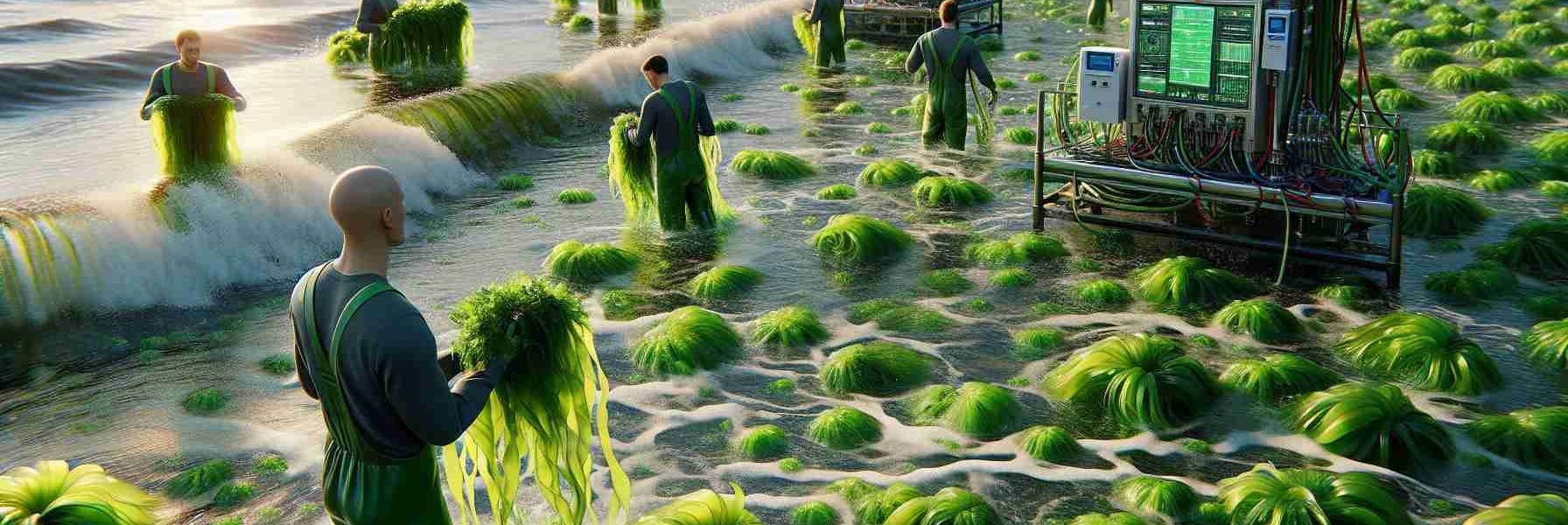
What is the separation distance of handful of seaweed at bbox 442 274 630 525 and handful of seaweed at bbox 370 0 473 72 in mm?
11296

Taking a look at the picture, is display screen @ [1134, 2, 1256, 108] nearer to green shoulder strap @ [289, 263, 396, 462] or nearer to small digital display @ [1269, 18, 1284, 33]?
small digital display @ [1269, 18, 1284, 33]

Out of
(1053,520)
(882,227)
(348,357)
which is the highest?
(348,357)

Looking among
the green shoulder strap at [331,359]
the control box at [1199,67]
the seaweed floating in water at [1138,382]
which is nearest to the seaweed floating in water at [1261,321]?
the seaweed floating in water at [1138,382]

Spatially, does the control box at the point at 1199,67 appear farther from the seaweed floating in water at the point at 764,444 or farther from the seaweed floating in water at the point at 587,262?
the seaweed floating in water at the point at 764,444

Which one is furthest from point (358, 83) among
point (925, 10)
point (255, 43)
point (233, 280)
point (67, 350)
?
point (925, 10)

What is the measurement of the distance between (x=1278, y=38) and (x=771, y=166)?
16.4 feet

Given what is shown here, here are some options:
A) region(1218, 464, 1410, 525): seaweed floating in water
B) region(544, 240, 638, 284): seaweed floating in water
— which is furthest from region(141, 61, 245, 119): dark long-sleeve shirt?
region(1218, 464, 1410, 525): seaweed floating in water

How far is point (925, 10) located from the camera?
66.7 feet

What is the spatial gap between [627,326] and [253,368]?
87.6 inches

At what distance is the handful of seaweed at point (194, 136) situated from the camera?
1019 centimetres

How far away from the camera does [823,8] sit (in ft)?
59.4

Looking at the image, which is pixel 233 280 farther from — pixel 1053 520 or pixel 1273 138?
pixel 1273 138

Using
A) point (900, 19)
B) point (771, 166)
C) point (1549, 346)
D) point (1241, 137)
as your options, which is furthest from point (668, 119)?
point (900, 19)

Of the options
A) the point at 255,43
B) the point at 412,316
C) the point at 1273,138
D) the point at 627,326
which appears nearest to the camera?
the point at 412,316
